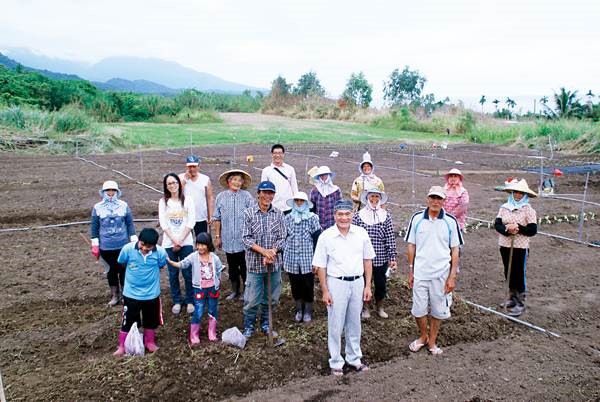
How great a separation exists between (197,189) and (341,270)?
2392mm

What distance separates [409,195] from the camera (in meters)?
12.5


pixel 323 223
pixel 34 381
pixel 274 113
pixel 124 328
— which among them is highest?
pixel 274 113

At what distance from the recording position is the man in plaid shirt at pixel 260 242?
15.1 ft

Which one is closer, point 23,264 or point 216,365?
point 216,365

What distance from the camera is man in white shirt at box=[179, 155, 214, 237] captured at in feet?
18.5

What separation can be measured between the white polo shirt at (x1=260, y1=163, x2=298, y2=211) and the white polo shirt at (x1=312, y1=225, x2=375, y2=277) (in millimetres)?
1774

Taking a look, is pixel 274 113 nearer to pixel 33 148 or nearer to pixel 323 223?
pixel 33 148

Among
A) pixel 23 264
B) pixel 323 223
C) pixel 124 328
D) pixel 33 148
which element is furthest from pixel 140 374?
pixel 33 148

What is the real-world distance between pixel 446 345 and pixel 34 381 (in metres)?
3.73

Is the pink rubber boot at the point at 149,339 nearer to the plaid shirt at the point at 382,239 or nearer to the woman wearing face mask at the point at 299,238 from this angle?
the woman wearing face mask at the point at 299,238

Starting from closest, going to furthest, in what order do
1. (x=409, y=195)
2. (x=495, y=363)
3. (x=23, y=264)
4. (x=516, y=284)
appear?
(x=495, y=363) → (x=516, y=284) → (x=23, y=264) → (x=409, y=195)

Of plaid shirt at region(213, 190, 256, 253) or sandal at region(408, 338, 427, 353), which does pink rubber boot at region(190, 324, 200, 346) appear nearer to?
plaid shirt at region(213, 190, 256, 253)

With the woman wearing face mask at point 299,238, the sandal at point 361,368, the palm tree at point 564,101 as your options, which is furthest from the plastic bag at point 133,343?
the palm tree at point 564,101

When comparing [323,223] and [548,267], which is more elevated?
[323,223]
